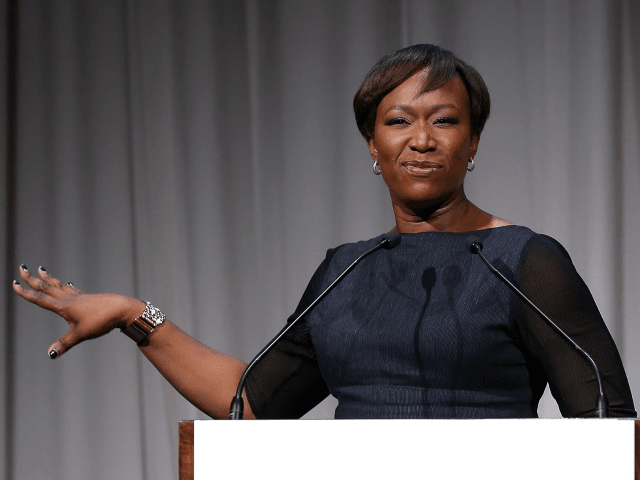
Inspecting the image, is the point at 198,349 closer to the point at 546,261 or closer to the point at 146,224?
the point at 546,261

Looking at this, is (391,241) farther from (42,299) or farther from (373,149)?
(42,299)

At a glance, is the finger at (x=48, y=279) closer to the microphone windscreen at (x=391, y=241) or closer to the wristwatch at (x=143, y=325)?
the wristwatch at (x=143, y=325)

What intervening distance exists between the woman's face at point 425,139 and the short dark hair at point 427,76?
0.04 ft

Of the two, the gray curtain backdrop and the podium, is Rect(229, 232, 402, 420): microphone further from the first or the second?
the gray curtain backdrop

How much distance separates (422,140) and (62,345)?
0.65 m

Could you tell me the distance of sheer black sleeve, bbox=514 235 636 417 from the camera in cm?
104

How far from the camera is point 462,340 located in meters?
1.15

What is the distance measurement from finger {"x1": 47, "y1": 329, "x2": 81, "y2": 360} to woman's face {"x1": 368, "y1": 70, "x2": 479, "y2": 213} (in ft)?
1.90

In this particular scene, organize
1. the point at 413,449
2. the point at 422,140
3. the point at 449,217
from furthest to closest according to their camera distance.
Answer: the point at 449,217 < the point at 422,140 < the point at 413,449

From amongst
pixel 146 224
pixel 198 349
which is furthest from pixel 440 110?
pixel 146 224

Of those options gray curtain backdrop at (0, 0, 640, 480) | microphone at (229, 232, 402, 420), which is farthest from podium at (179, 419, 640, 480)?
gray curtain backdrop at (0, 0, 640, 480)

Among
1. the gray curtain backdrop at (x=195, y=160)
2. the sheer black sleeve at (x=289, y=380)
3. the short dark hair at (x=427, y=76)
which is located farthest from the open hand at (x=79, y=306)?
the gray curtain backdrop at (x=195, y=160)

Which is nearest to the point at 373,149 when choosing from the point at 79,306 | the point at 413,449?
the point at 79,306

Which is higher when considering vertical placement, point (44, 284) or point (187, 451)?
point (44, 284)
